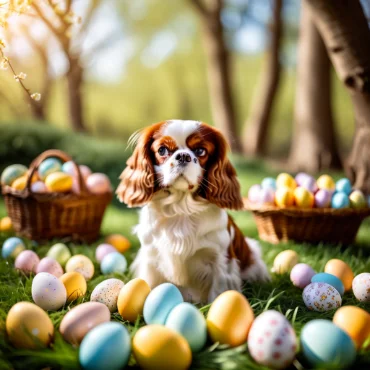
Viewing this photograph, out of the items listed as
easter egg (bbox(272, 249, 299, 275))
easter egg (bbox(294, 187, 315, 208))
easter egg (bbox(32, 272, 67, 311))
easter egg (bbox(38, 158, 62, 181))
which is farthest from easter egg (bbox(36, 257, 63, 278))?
easter egg (bbox(294, 187, 315, 208))

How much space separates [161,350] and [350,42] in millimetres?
2335

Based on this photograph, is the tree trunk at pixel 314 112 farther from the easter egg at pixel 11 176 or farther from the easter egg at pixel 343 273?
the easter egg at pixel 11 176

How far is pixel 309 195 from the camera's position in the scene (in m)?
2.67

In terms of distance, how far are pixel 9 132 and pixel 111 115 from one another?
20.9ft

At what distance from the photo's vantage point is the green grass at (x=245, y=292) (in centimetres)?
127

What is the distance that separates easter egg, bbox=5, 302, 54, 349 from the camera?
1348 millimetres

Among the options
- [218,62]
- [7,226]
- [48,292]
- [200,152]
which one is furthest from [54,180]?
[218,62]

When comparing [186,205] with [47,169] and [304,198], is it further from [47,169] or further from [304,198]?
[47,169]

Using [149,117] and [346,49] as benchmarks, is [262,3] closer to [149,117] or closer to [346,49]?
[149,117]

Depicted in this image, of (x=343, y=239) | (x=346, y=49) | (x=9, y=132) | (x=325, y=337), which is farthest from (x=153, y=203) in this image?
(x=9, y=132)

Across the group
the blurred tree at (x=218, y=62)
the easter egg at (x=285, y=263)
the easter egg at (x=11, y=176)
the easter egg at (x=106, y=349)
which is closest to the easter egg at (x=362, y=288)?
the easter egg at (x=285, y=263)

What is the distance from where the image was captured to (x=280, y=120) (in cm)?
1066

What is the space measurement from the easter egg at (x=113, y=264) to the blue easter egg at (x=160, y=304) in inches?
28.7

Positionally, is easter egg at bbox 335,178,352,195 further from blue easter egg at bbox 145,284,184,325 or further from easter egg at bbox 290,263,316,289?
blue easter egg at bbox 145,284,184,325
